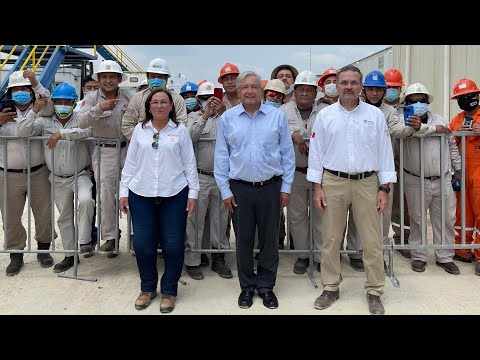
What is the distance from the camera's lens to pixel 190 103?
559 cm

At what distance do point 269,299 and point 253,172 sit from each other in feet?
4.06

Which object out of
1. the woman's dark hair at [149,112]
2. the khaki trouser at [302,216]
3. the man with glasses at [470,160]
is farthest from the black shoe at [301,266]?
the woman's dark hair at [149,112]

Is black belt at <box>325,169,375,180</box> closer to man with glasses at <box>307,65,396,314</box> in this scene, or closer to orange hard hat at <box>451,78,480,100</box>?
man with glasses at <box>307,65,396,314</box>

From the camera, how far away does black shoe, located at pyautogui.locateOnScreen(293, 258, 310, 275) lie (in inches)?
195

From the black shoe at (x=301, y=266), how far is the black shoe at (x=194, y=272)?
112 cm

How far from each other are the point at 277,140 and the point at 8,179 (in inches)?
127

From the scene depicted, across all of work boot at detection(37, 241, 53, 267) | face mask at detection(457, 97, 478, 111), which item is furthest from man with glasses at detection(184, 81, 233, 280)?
face mask at detection(457, 97, 478, 111)

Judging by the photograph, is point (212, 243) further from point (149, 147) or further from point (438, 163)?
point (438, 163)

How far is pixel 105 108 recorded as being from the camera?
4.52m

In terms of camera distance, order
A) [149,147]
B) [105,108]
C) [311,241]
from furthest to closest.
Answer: [311,241], [105,108], [149,147]

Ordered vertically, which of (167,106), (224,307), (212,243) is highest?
(167,106)

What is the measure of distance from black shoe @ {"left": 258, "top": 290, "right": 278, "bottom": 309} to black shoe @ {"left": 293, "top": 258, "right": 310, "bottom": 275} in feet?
2.92

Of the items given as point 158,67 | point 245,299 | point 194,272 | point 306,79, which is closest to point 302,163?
point 306,79

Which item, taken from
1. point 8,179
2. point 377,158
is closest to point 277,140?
point 377,158
